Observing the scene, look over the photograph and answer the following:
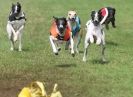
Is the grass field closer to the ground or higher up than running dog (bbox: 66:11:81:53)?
closer to the ground

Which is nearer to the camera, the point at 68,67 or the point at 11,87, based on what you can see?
the point at 11,87

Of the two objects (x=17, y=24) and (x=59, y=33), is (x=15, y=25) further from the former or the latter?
(x=59, y=33)

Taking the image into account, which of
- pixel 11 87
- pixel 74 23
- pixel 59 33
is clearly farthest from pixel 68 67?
pixel 11 87

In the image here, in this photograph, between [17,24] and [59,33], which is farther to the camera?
[17,24]

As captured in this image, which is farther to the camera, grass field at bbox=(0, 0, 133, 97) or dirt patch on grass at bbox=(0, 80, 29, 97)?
grass field at bbox=(0, 0, 133, 97)

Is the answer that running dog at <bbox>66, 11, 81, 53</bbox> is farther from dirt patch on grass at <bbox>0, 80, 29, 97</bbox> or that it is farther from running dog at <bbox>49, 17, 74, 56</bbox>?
dirt patch on grass at <bbox>0, 80, 29, 97</bbox>

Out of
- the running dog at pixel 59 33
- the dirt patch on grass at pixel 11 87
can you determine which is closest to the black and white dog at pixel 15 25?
the running dog at pixel 59 33

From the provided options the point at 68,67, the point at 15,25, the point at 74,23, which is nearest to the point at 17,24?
Answer: the point at 15,25

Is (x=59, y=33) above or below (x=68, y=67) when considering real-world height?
above

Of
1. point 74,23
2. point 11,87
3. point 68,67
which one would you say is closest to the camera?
point 11,87

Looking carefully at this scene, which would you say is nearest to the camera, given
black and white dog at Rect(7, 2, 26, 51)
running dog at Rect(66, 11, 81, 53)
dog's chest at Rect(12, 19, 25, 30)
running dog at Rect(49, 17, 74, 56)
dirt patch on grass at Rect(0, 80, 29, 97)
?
dirt patch on grass at Rect(0, 80, 29, 97)

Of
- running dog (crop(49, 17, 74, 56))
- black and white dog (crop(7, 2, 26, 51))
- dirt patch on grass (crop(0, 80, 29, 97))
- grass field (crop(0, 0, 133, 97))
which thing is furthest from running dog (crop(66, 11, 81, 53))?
dirt patch on grass (crop(0, 80, 29, 97))

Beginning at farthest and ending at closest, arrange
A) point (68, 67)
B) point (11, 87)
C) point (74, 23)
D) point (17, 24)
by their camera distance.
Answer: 1. point (17, 24)
2. point (74, 23)
3. point (68, 67)
4. point (11, 87)

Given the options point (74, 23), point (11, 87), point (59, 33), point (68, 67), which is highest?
point (74, 23)
